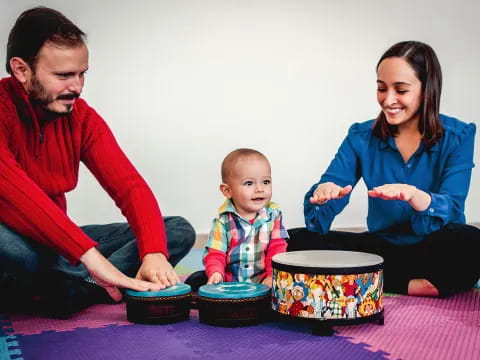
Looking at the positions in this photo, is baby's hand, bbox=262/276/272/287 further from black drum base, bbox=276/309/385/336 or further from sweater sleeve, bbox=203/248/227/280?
black drum base, bbox=276/309/385/336

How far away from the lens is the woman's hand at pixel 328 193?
5.23ft

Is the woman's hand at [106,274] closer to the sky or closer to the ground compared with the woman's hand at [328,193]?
closer to the ground

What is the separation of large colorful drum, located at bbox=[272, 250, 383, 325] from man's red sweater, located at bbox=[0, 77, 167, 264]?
1.21 feet

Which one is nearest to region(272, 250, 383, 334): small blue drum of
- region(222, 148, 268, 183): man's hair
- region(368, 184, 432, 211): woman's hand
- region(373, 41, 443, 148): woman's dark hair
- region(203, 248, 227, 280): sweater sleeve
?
region(368, 184, 432, 211): woman's hand

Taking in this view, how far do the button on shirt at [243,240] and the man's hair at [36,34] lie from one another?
2.02 ft

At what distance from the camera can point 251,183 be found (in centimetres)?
170

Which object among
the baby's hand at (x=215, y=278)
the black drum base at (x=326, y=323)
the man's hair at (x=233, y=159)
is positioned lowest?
the black drum base at (x=326, y=323)

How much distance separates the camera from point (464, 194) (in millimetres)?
1722

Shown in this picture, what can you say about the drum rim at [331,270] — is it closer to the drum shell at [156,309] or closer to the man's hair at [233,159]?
the drum shell at [156,309]

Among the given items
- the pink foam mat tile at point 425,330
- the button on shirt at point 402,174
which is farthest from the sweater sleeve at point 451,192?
the pink foam mat tile at point 425,330

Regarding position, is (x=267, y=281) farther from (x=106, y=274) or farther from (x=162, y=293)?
(x=106, y=274)

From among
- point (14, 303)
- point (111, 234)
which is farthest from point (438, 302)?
point (14, 303)

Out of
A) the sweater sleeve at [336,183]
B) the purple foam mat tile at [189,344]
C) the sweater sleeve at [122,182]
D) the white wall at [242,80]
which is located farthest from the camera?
the white wall at [242,80]

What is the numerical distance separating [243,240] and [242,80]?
48.7 inches
